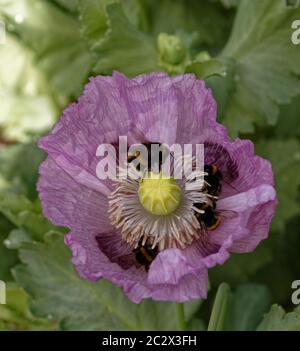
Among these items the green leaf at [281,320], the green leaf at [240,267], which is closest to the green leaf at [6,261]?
the green leaf at [240,267]

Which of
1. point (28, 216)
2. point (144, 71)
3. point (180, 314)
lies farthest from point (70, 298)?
point (144, 71)

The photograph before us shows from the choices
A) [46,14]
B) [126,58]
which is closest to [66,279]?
[126,58]

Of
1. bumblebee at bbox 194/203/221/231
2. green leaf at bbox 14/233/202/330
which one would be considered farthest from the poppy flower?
green leaf at bbox 14/233/202/330

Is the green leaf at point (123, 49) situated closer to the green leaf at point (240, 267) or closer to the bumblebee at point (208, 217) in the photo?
the bumblebee at point (208, 217)

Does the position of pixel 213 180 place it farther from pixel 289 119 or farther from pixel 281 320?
pixel 289 119

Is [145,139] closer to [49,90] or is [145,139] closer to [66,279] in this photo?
[66,279]

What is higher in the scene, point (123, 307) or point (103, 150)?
point (103, 150)
